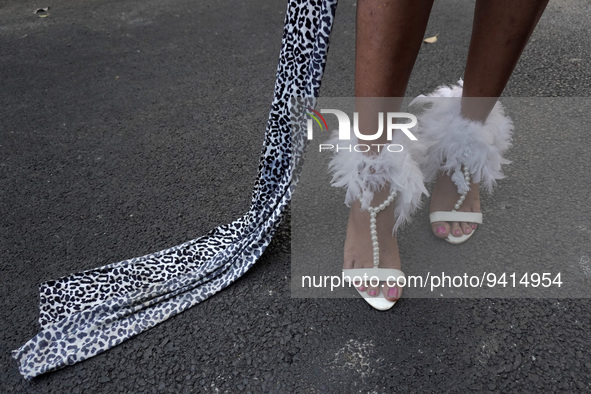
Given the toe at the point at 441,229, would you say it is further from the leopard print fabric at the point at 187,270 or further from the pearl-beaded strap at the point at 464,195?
the leopard print fabric at the point at 187,270

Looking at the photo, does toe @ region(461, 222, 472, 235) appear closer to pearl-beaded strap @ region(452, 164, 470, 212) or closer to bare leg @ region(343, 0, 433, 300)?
pearl-beaded strap @ region(452, 164, 470, 212)

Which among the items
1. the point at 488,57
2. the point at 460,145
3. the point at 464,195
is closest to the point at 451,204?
the point at 464,195

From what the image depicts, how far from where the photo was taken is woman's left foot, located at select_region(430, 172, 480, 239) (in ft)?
4.90

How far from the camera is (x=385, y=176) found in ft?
4.25

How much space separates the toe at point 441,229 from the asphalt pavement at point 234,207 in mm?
30

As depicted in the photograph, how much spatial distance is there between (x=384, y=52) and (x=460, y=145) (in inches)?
16.2

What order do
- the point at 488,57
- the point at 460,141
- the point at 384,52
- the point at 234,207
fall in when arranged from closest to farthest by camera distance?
the point at 384,52
the point at 488,57
the point at 460,141
the point at 234,207

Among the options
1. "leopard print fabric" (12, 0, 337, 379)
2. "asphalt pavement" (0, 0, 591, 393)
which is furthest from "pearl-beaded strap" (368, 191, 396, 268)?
"leopard print fabric" (12, 0, 337, 379)

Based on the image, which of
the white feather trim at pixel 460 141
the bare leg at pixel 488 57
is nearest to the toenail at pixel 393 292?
the bare leg at pixel 488 57

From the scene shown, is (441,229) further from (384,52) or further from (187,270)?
(187,270)

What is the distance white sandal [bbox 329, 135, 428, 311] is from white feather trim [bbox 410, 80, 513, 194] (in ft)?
0.49

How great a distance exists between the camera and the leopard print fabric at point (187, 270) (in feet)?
4.05

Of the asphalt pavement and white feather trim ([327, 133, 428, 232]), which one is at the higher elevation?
white feather trim ([327, 133, 428, 232])

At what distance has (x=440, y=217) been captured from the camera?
4.94ft
